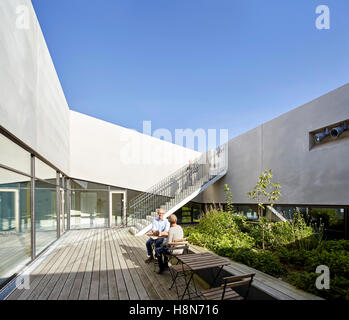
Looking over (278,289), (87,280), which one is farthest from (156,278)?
(278,289)

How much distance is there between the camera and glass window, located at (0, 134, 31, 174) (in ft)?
12.1

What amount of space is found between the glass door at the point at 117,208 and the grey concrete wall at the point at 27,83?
451 centimetres

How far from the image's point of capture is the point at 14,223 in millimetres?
4168

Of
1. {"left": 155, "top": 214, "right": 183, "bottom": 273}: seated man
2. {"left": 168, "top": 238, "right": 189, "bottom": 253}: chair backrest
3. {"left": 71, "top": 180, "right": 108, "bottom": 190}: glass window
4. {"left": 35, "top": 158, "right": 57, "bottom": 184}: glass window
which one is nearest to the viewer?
{"left": 168, "top": 238, "right": 189, "bottom": 253}: chair backrest

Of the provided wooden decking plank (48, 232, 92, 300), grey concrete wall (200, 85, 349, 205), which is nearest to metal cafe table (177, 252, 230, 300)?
wooden decking plank (48, 232, 92, 300)

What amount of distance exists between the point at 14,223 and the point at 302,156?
7772 mm

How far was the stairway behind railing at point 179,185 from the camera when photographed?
10.6m

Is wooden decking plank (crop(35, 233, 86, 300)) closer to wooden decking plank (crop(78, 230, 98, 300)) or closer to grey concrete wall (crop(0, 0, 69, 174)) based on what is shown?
wooden decking plank (crop(78, 230, 98, 300))

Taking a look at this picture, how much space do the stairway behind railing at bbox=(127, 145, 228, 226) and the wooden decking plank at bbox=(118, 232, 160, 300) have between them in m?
2.61

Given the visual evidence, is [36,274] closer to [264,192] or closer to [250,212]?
[264,192]

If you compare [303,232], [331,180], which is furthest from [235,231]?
[331,180]
